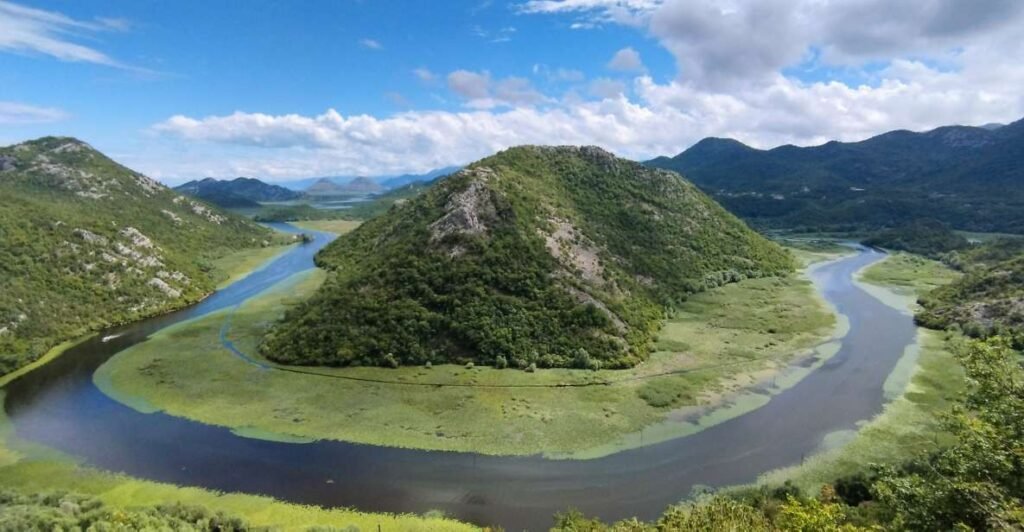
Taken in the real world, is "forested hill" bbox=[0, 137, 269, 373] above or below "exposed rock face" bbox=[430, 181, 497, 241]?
below

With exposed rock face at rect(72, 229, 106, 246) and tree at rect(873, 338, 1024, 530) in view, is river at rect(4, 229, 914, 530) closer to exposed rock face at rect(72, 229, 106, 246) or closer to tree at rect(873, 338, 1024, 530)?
tree at rect(873, 338, 1024, 530)

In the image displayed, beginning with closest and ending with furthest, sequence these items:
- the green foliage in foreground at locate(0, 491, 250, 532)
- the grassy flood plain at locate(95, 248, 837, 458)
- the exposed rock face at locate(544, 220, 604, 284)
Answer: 1. the green foliage in foreground at locate(0, 491, 250, 532)
2. the grassy flood plain at locate(95, 248, 837, 458)
3. the exposed rock face at locate(544, 220, 604, 284)

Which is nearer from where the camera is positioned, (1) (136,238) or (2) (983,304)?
(2) (983,304)

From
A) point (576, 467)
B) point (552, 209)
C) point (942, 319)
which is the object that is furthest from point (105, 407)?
point (942, 319)

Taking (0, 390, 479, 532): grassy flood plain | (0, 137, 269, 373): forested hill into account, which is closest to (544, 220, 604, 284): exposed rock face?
(0, 390, 479, 532): grassy flood plain

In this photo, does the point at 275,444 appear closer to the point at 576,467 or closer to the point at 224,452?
the point at 224,452

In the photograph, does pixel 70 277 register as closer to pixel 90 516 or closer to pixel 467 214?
pixel 467 214

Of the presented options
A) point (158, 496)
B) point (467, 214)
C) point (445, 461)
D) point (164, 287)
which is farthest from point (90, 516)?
point (164, 287)
